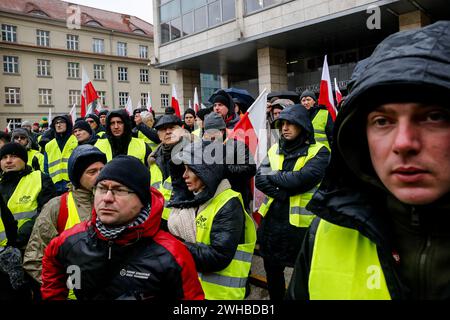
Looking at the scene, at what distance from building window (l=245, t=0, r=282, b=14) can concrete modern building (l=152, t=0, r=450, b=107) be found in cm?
4

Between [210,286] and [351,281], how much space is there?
1600 mm

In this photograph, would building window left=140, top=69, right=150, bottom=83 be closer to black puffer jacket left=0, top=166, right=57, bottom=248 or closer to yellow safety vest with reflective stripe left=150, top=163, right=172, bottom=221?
yellow safety vest with reflective stripe left=150, top=163, right=172, bottom=221

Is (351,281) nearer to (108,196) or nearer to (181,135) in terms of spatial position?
(108,196)

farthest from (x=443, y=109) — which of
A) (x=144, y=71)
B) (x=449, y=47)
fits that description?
(x=144, y=71)

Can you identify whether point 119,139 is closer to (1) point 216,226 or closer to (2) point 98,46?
(1) point 216,226

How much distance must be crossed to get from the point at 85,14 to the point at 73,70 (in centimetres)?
860

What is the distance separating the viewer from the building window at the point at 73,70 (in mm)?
37562

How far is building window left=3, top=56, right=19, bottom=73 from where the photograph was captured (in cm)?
3389

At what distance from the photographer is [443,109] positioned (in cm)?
93

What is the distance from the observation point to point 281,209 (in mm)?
3186

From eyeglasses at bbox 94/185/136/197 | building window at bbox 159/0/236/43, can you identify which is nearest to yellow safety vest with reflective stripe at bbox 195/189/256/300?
eyeglasses at bbox 94/185/136/197

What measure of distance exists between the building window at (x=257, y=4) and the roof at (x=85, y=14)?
30.9m

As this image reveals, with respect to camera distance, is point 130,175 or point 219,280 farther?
point 219,280

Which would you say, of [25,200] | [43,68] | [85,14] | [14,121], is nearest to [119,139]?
[25,200]
